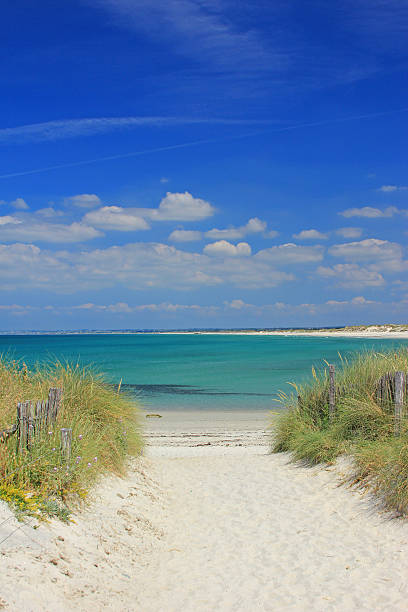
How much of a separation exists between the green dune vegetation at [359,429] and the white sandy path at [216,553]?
466mm

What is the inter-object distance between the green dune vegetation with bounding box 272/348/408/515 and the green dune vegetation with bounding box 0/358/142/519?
3.64 metres

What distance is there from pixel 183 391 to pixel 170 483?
2142 cm

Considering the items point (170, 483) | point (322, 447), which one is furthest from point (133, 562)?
point (322, 447)

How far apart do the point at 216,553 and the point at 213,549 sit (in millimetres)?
158

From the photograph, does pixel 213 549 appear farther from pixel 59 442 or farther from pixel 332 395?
pixel 332 395

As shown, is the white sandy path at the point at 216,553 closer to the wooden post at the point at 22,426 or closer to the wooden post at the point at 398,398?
the wooden post at the point at 22,426

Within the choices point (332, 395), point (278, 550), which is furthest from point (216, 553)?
point (332, 395)

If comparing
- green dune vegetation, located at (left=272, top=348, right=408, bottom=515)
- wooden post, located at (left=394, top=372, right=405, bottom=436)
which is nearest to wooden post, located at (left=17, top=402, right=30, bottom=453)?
green dune vegetation, located at (left=272, top=348, right=408, bottom=515)

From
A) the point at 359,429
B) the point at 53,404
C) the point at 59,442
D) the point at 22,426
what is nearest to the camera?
the point at 22,426

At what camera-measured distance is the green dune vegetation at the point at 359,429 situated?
780 cm

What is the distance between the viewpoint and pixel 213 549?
23.5 feet

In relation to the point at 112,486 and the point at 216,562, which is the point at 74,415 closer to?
the point at 112,486

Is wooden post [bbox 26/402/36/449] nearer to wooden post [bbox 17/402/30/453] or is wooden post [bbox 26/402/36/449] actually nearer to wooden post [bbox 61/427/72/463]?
wooden post [bbox 17/402/30/453]

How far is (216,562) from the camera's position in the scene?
264 inches
